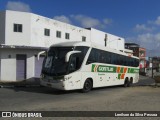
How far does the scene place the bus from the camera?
18703mm

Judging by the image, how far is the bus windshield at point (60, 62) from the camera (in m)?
18.8

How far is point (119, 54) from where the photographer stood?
26188 mm

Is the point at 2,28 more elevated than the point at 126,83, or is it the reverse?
the point at 2,28

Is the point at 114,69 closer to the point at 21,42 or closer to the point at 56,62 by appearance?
the point at 56,62

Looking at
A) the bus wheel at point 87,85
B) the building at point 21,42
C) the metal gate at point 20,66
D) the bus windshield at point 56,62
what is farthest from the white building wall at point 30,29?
the bus wheel at point 87,85

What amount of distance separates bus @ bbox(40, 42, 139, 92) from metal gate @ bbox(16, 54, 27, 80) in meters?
11.8

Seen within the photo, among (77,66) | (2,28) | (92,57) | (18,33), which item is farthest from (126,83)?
(2,28)

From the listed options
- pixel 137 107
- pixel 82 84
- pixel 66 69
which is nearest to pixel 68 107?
pixel 137 107

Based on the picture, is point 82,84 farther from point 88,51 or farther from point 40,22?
point 40,22

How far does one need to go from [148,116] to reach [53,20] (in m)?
31.2

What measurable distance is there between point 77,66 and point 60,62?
116 centimetres

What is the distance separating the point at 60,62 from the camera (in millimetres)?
18969

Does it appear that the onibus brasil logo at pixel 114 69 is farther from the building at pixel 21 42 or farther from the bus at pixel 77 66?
the building at pixel 21 42

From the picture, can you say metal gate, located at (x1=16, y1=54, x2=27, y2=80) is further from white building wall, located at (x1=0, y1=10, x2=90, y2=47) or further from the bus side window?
the bus side window
